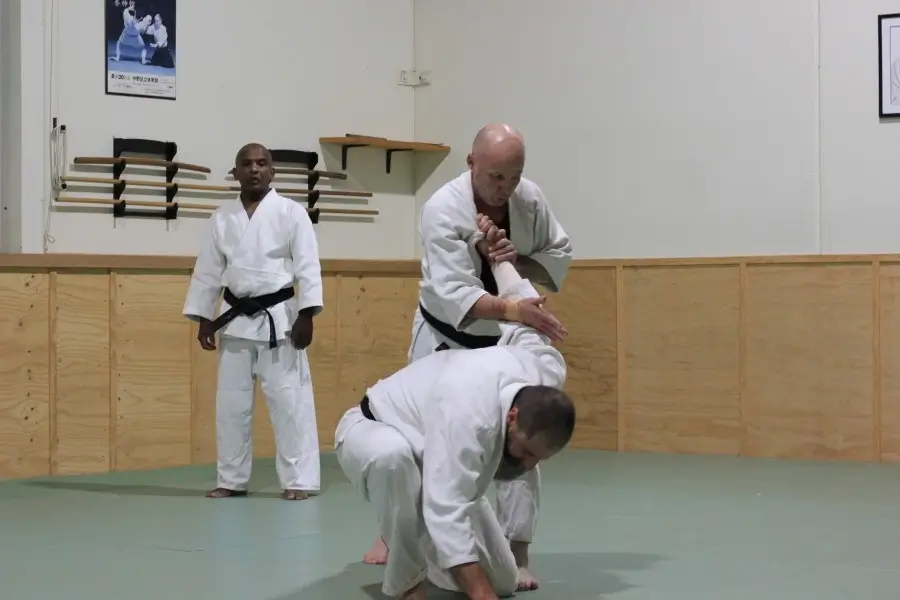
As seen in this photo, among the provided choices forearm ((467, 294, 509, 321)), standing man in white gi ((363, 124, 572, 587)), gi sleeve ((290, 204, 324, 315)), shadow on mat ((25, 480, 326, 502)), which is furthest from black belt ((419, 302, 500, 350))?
shadow on mat ((25, 480, 326, 502))

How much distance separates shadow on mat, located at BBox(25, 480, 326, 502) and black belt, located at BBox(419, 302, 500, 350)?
203 centimetres

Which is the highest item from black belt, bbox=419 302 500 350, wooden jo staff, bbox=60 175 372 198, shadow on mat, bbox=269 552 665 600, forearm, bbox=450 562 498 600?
wooden jo staff, bbox=60 175 372 198

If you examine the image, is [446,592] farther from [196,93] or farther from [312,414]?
[196,93]

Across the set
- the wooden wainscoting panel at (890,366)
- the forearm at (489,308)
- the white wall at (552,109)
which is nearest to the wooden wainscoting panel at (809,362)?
the wooden wainscoting panel at (890,366)

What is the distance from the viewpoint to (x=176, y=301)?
261 inches

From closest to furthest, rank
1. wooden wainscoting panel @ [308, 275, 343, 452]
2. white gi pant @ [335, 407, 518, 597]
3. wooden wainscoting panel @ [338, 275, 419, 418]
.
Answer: white gi pant @ [335, 407, 518, 597] < wooden wainscoting panel @ [308, 275, 343, 452] < wooden wainscoting panel @ [338, 275, 419, 418]

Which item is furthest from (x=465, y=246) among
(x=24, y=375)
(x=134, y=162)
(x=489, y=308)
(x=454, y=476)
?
(x=134, y=162)

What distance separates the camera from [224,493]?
541 cm

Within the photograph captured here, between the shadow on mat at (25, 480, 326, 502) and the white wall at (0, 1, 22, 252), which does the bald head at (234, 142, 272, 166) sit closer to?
the shadow on mat at (25, 480, 326, 502)

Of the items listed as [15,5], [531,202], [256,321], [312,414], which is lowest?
[312,414]

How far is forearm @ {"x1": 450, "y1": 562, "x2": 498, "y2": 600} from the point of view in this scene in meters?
2.87

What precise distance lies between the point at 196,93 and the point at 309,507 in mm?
3100

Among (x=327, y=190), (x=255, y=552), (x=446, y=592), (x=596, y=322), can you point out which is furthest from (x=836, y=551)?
(x=327, y=190)

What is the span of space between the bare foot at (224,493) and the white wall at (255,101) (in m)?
1.93
